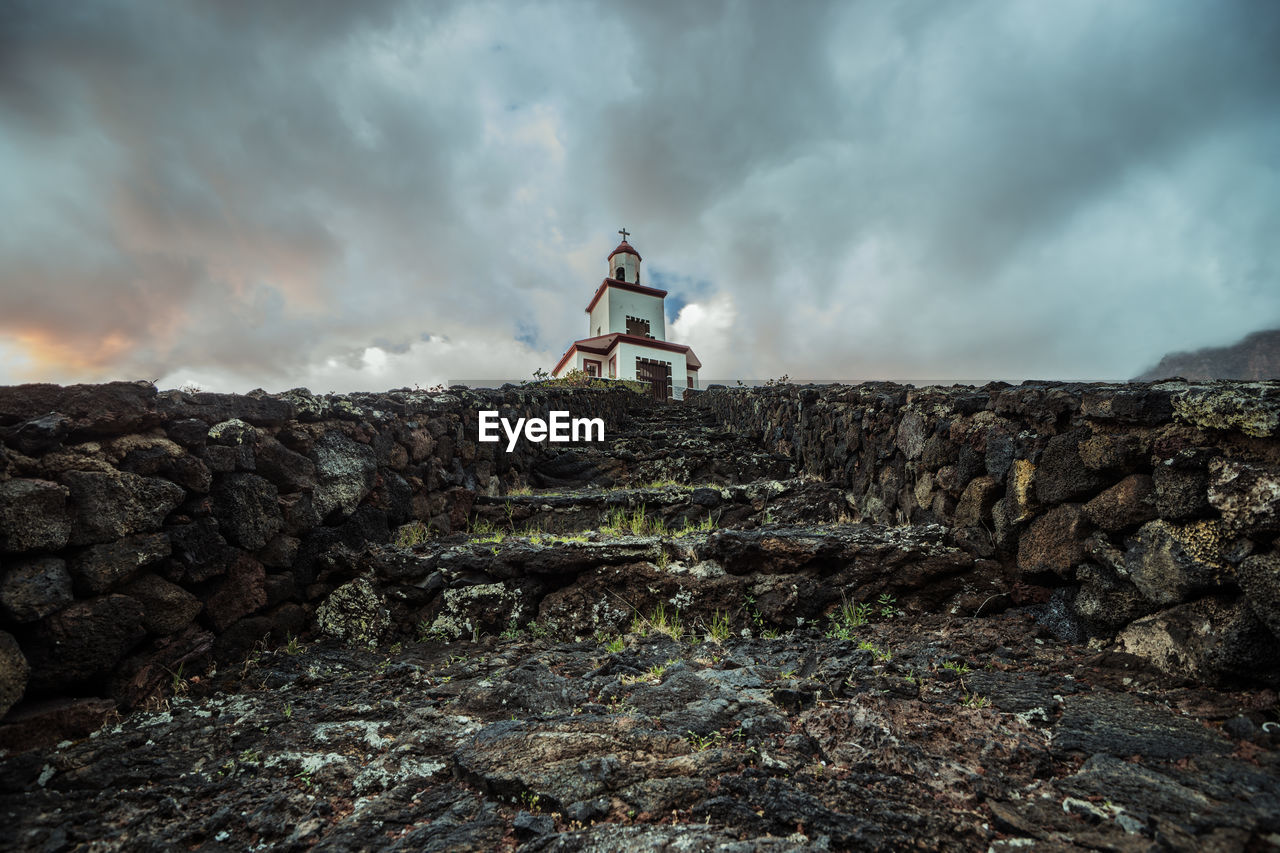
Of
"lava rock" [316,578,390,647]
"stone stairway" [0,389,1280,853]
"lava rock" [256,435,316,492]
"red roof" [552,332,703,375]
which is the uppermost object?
"red roof" [552,332,703,375]

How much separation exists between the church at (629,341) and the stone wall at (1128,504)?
907 inches

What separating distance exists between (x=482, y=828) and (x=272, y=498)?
2551mm

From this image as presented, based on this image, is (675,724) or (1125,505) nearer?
(675,724)

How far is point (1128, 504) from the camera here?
8.35ft

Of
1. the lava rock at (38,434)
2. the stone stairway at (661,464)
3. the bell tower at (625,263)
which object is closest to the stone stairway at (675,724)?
the lava rock at (38,434)

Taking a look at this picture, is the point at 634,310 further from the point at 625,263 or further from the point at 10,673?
the point at 10,673

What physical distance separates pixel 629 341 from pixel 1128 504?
26.9 meters

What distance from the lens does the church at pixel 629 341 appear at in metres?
28.9

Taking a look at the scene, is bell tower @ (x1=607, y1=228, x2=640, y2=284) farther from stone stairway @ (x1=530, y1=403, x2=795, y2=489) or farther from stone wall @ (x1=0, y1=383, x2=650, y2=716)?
stone wall @ (x1=0, y1=383, x2=650, y2=716)

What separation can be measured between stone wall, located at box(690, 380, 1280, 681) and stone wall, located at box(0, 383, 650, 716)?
426cm

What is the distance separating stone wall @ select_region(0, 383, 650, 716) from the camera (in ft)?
7.87

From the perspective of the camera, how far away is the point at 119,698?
2.60 metres

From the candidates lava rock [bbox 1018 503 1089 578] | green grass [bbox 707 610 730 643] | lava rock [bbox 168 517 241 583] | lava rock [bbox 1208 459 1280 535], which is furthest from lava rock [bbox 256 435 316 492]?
lava rock [bbox 1208 459 1280 535]

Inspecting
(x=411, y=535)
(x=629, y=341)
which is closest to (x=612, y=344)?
(x=629, y=341)
